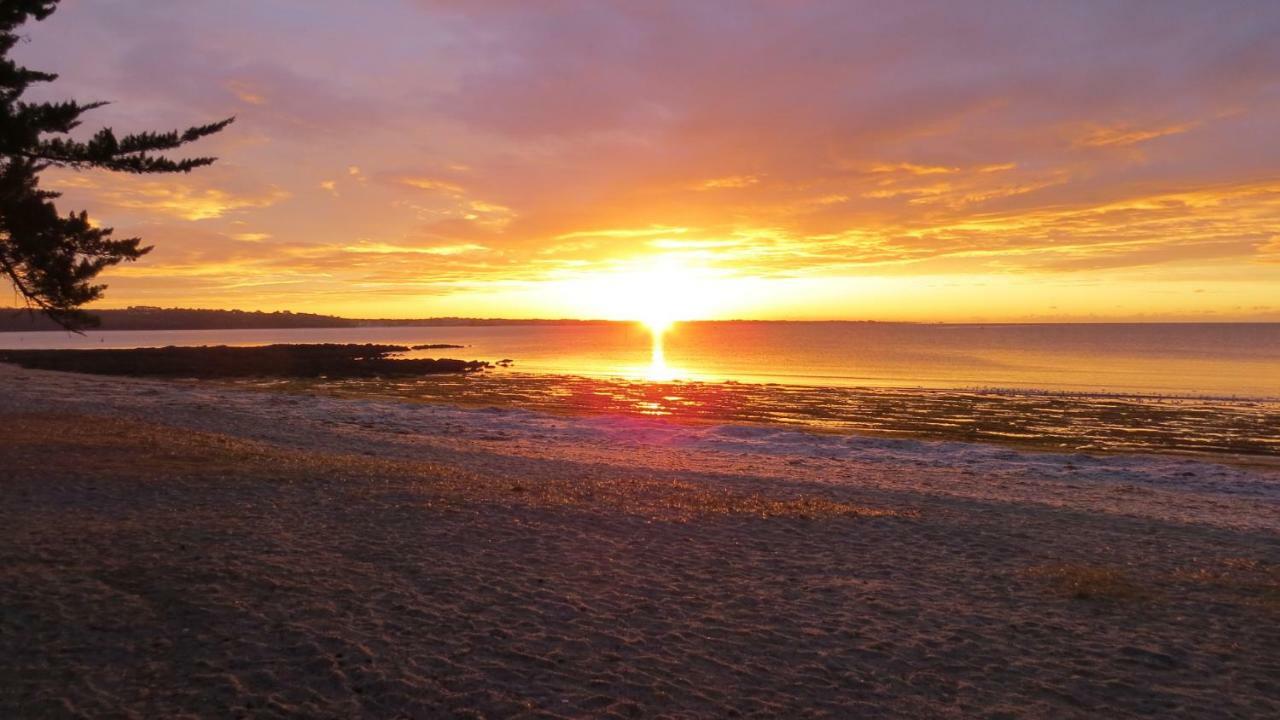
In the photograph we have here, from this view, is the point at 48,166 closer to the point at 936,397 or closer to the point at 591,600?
the point at 591,600

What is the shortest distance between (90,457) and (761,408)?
95.5 feet

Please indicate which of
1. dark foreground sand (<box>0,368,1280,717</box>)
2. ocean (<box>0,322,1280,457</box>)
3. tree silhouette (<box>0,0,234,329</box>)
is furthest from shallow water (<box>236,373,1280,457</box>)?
tree silhouette (<box>0,0,234,329</box>)

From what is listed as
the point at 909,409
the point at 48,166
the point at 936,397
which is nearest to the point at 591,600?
the point at 48,166

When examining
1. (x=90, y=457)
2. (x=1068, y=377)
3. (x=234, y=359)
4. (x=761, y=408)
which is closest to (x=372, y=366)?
(x=234, y=359)

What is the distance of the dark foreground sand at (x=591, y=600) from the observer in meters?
6.25

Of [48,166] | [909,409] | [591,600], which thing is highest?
[48,166]

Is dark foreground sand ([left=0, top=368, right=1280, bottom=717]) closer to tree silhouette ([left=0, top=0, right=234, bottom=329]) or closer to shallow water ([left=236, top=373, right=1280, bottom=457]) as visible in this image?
tree silhouette ([left=0, top=0, right=234, bottom=329])

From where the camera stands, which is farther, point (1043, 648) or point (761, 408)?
point (761, 408)

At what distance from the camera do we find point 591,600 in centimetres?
859

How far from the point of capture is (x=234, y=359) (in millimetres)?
66750

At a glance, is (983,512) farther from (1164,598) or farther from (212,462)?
(212,462)

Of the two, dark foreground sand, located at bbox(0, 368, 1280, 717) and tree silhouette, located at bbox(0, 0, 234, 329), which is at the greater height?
tree silhouette, located at bbox(0, 0, 234, 329)

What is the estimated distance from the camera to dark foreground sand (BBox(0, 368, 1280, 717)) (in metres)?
6.25

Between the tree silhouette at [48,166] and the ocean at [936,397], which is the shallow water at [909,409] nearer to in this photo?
the ocean at [936,397]
